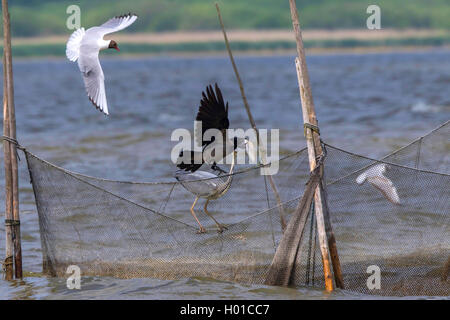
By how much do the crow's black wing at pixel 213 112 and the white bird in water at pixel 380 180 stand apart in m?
1.49

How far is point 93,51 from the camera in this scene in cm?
997

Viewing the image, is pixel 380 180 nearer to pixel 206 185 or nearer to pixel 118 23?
pixel 206 185

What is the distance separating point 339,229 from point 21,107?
34853 millimetres

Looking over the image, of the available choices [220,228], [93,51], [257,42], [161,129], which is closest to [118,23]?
[93,51]

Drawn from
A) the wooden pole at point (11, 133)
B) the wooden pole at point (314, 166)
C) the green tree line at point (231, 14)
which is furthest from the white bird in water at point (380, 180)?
the green tree line at point (231, 14)

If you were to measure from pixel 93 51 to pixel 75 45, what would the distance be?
29 centimetres

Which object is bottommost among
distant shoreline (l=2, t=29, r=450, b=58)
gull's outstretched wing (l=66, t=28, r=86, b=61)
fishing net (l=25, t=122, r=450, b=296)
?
fishing net (l=25, t=122, r=450, b=296)

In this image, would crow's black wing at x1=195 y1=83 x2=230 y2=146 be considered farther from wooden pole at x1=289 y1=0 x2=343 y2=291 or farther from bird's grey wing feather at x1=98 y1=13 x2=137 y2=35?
bird's grey wing feather at x1=98 y1=13 x2=137 y2=35

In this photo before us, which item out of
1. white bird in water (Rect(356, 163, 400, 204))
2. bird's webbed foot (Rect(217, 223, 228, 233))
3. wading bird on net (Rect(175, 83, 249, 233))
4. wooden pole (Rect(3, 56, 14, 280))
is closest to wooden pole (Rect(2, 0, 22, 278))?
wooden pole (Rect(3, 56, 14, 280))

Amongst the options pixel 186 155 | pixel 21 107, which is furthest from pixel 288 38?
pixel 186 155

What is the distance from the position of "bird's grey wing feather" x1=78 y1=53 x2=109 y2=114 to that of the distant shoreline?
494ft

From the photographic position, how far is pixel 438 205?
331 inches

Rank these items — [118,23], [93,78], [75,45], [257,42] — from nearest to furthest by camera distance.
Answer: [118,23]
[93,78]
[75,45]
[257,42]

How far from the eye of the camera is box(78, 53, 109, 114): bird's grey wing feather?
9482mm
